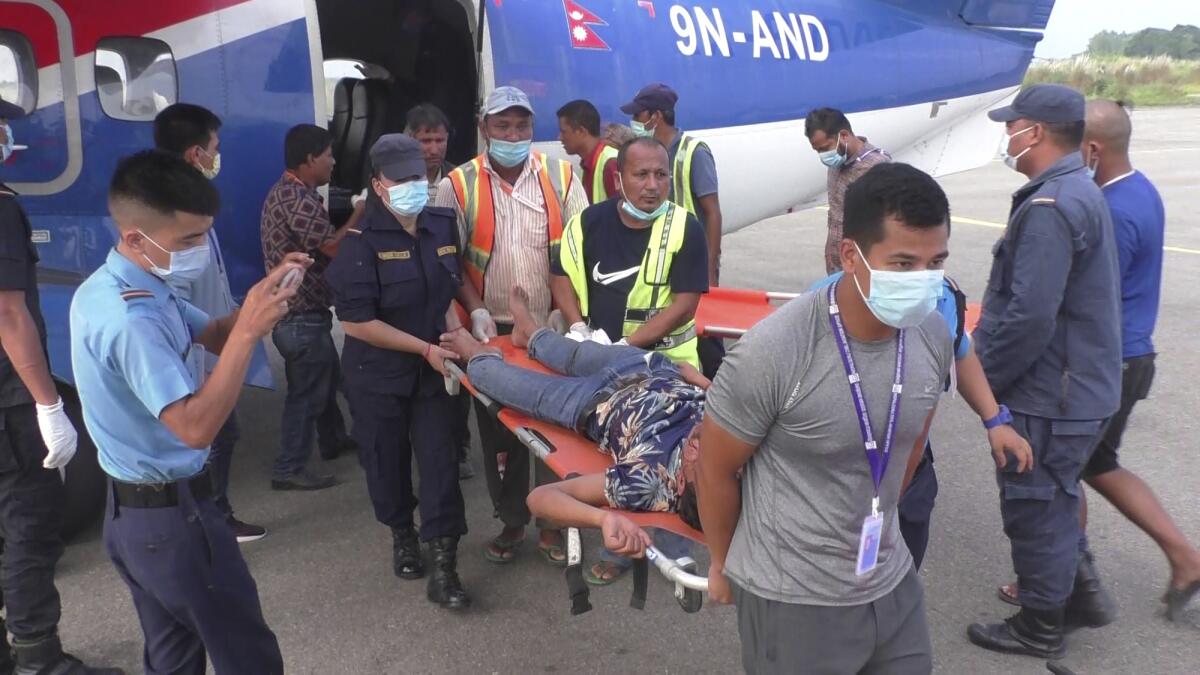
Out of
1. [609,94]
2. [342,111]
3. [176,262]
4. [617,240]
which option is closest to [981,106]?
[609,94]

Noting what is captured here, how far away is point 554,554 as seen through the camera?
4121 millimetres

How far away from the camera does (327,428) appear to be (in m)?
5.24

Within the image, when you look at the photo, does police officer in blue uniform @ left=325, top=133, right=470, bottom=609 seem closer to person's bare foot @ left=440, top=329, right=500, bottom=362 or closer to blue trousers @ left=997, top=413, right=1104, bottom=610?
person's bare foot @ left=440, top=329, right=500, bottom=362

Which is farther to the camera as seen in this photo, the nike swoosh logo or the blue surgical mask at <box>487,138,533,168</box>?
the blue surgical mask at <box>487,138,533,168</box>

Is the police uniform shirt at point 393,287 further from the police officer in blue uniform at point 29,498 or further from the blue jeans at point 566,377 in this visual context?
the police officer in blue uniform at point 29,498

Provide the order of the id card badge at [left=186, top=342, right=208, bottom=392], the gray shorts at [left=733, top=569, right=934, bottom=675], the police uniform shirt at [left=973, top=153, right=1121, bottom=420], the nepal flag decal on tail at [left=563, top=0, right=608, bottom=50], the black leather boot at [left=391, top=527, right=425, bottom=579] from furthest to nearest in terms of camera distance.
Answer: the nepal flag decal on tail at [left=563, top=0, right=608, bottom=50] → the black leather boot at [left=391, top=527, right=425, bottom=579] → the police uniform shirt at [left=973, top=153, right=1121, bottom=420] → the id card badge at [left=186, top=342, right=208, bottom=392] → the gray shorts at [left=733, top=569, right=934, bottom=675]

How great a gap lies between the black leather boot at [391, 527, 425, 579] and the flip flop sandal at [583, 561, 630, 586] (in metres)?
0.72

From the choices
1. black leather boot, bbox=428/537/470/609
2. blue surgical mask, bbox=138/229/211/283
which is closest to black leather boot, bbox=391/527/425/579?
black leather boot, bbox=428/537/470/609

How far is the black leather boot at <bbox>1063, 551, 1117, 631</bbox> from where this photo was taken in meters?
3.51

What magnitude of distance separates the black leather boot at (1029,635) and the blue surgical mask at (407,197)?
266 cm

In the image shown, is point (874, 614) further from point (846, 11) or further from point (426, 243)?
point (846, 11)

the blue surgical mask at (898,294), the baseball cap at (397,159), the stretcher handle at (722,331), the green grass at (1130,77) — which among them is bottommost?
the stretcher handle at (722,331)

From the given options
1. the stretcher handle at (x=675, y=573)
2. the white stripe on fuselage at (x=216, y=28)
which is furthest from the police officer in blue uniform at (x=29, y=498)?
the stretcher handle at (x=675, y=573)

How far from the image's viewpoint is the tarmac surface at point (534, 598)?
3.42 meters
